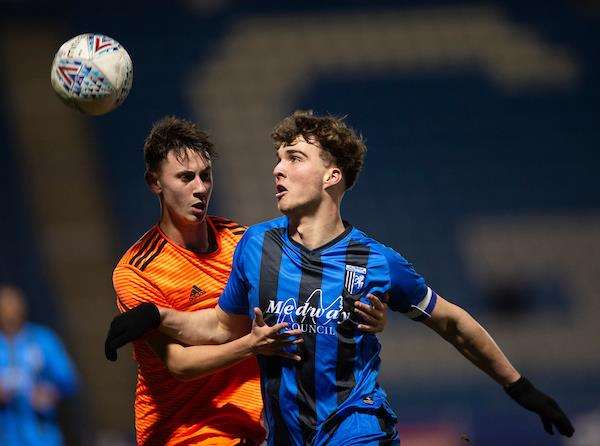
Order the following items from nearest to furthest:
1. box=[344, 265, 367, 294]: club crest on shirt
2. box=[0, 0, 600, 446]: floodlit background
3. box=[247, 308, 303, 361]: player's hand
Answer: box=[247, 308, 303, 361]: player's hand < box=[344, 265, 367, 294]: club crest on shirt < box=[0, 0, 600, 446]: floodlit background

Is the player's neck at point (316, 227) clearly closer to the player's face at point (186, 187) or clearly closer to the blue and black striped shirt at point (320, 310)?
the blue and black striped shirt at point (320, 310)

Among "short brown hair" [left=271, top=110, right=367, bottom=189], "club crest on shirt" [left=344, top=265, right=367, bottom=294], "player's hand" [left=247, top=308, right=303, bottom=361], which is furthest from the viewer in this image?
"short brown hair" [left=271, top=110, right=367, bottom=189]

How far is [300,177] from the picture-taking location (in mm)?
4676

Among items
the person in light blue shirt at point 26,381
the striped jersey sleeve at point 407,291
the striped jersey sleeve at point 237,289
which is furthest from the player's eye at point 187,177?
the person in light blue shirt at point 26,381

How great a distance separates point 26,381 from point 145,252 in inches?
155

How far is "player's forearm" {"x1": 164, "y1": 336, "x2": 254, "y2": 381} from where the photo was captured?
455 centimetres

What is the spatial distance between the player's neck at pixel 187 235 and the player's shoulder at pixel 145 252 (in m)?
0.05

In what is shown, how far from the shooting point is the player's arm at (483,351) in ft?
15.6

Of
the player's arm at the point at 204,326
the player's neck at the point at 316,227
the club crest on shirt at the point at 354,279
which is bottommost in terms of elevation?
the player's arm at the point at 204,326

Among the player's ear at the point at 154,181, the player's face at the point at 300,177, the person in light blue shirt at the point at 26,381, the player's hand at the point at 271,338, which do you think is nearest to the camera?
the player's hand at the point at 271,338

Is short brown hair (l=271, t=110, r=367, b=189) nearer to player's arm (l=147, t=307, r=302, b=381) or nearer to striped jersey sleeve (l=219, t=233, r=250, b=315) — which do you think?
striped jersey sleeve (l=219, t=233, r=250, b=315)

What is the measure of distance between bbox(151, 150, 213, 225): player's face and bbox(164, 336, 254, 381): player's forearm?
673 millimetres

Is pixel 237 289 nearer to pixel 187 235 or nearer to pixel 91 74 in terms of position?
pixel 187 235

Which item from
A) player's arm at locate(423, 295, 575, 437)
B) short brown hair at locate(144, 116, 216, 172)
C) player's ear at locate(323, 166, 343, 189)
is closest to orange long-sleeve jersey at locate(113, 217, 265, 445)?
short brown hair at locate(144, 116, 216, 172)
